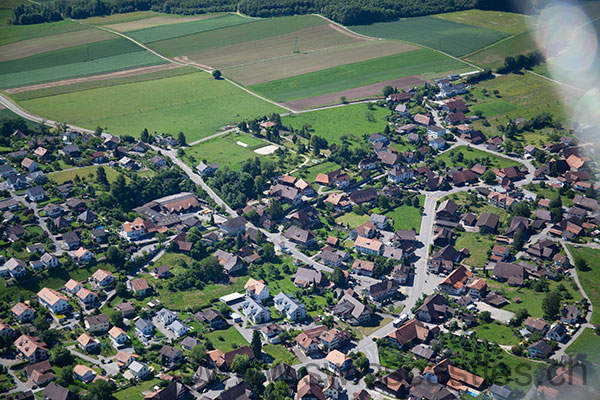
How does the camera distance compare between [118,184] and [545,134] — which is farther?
[545,134]

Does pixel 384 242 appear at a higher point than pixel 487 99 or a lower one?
lower

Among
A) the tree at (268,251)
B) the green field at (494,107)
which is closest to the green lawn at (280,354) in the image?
the tree at (268,251)

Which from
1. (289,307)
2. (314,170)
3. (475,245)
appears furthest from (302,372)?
(314,170)

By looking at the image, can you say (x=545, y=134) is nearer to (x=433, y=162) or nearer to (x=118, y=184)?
(x=433, y=162)

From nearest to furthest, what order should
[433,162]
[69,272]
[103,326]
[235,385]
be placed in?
1. [235,385]
2. [103,326]
3. [69,272]
4. [433,162]

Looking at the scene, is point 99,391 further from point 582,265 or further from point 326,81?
point 326,81

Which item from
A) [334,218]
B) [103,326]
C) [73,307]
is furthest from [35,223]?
[334,218]

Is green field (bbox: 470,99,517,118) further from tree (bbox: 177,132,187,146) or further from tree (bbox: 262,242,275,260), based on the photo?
tree (bbox: 262,242,275,260)
